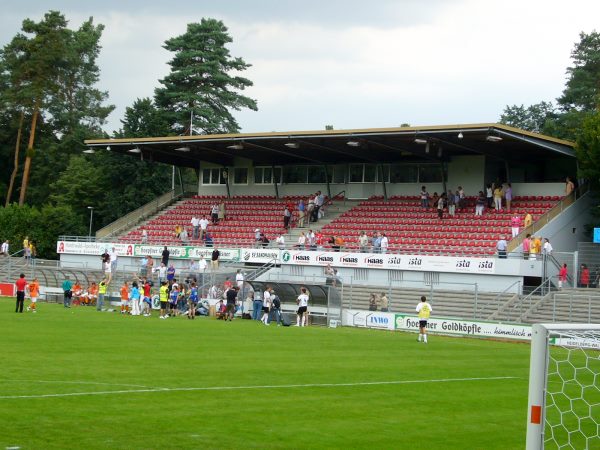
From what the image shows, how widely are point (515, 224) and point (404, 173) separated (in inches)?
447

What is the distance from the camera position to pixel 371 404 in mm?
17000

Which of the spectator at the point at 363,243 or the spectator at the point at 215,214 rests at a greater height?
the spectator at the point at 215,214

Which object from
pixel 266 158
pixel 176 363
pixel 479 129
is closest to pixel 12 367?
pixel 176 363

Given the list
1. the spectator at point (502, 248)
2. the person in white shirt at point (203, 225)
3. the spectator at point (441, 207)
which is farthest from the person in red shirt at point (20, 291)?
the spectator at point (441, 207)

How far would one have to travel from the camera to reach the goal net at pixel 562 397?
9609 mm

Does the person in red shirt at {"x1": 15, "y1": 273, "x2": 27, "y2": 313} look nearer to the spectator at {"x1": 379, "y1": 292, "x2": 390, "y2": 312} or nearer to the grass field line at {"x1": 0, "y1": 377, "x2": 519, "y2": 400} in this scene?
the spectator at {"x1": 379, "y1": 292, "x2": 390, "y2": 312}

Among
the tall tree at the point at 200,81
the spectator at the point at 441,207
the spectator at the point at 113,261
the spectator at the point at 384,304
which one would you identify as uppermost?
the tall tree at the point at 200,81

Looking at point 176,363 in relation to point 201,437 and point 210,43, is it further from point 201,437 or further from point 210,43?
point 210,43

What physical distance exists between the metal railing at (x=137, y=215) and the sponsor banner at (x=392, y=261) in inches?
554

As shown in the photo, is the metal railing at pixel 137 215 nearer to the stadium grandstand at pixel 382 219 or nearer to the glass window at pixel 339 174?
the stadium grandstand at pixel 382 219

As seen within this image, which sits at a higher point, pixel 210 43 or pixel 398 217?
pixel 210 43

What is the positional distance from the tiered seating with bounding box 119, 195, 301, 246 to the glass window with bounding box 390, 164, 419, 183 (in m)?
6.55

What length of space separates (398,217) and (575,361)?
2784 centimetres

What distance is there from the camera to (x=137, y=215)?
6506 cm
